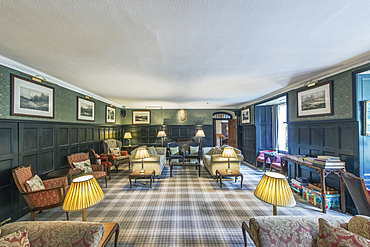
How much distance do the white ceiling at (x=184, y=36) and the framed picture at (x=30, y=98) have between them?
436 mm

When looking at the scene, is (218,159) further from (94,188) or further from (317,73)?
(94,188)

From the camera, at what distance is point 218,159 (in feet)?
17.4

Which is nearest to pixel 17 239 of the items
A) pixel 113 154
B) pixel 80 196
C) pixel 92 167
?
pixel 80 196

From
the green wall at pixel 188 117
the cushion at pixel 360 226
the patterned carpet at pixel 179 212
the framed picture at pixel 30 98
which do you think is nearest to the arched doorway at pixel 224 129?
the green wall at pixel 188 117

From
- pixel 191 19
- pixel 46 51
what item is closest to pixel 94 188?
pixel 191 19

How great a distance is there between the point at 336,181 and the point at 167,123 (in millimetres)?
7610

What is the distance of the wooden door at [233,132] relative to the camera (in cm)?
853

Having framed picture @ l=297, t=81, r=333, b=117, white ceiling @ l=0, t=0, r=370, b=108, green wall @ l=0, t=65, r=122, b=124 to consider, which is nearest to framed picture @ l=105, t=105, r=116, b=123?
green wall @ l=0, t=65, r=122, b=124

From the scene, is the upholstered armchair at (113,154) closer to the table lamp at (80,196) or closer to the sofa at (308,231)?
the table lamp at (80,196)

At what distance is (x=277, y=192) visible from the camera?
1.56m

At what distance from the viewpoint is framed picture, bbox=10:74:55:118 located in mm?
2982

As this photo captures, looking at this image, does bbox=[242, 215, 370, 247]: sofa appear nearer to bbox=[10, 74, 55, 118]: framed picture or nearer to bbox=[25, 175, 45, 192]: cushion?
bbox=[25, 175, 45, 192]: cushion

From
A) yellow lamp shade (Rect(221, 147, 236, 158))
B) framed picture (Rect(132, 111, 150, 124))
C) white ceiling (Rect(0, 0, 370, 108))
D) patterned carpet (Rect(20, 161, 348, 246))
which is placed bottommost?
patterned carpet (Rect(20, 161, 348, 246))

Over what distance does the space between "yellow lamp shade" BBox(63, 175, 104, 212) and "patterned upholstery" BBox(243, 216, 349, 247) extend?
5.93 ft
